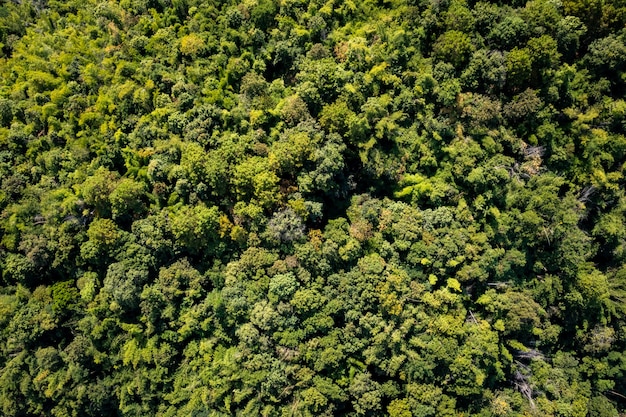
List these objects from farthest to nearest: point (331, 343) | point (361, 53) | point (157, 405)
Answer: point (157, 405) → point (361, 53) → point (331, 343)

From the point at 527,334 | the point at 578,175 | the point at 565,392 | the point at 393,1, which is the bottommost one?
the point at 565,392

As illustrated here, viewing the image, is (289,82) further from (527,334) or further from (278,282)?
(527,334)

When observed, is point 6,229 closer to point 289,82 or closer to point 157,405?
point 157,405

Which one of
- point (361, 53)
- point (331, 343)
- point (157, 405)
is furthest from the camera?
point (157, 405)

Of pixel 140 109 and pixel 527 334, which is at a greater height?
pixel 140 109

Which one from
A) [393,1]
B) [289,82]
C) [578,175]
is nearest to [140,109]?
[289,82]

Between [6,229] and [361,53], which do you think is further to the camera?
[6,229]

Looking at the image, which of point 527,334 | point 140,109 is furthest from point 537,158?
point 140,109
